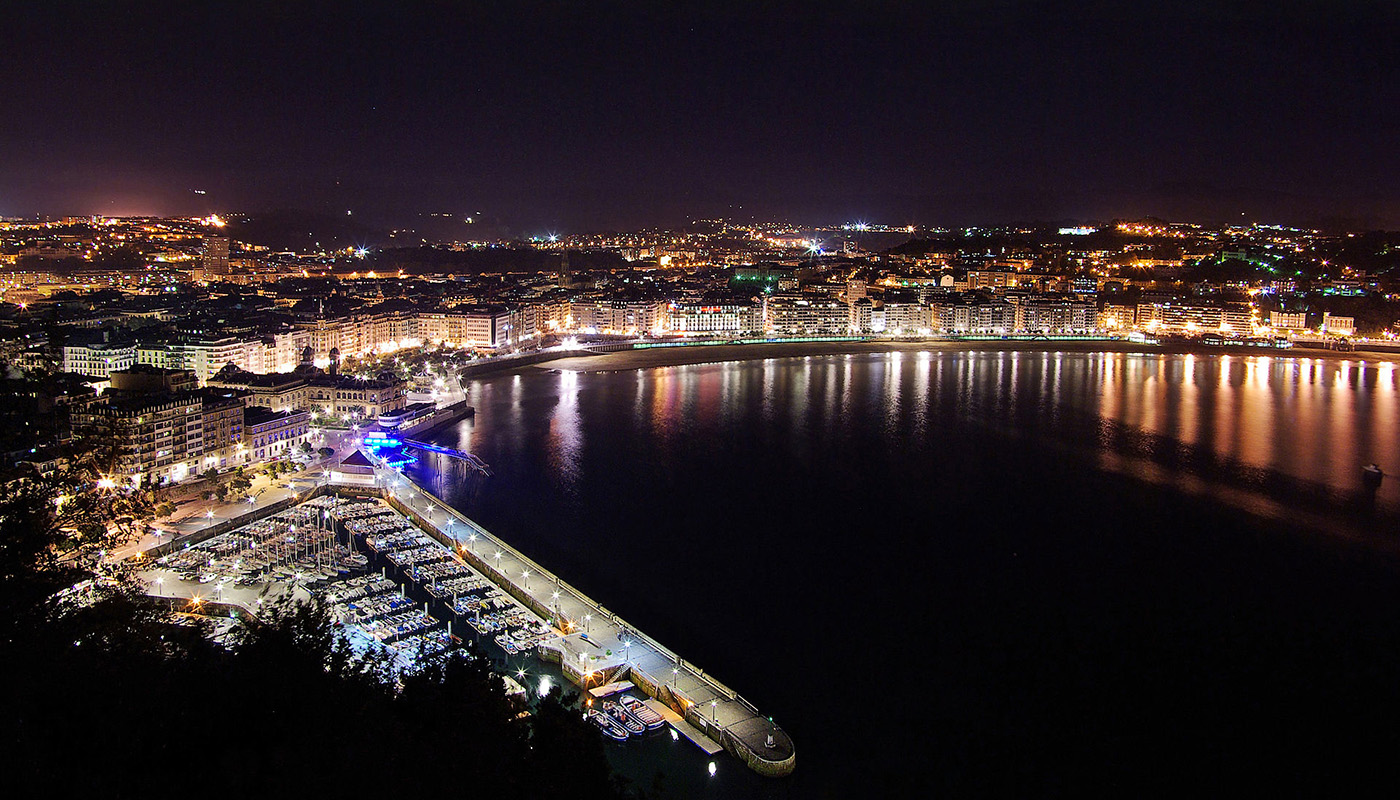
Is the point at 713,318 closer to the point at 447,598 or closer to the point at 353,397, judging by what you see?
the point at 353,397

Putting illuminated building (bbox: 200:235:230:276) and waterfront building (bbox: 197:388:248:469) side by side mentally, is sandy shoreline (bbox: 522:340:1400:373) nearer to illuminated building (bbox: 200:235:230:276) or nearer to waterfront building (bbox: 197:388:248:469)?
waterfront building (bbox: 197:388:248:469)

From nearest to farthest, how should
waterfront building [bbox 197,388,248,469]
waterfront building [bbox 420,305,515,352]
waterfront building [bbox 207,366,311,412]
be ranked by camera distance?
waterfront building [bbox 197,388,248,469], waterfront building [bbox 207,366,311,412], waterfront building [bbox 420,305,515,352]

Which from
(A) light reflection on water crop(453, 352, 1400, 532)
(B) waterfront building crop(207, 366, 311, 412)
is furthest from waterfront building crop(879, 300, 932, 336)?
(B) waterfront building crop(207, 366, 311, 412)

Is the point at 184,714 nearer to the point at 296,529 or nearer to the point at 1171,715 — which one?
the point at 1171,715

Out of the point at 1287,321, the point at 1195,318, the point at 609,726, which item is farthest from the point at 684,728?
the point at 1287,321

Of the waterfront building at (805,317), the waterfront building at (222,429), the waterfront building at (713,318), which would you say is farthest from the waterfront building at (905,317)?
the waterfront building at (222,429)

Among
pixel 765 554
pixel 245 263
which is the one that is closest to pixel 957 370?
pixel 765 554
